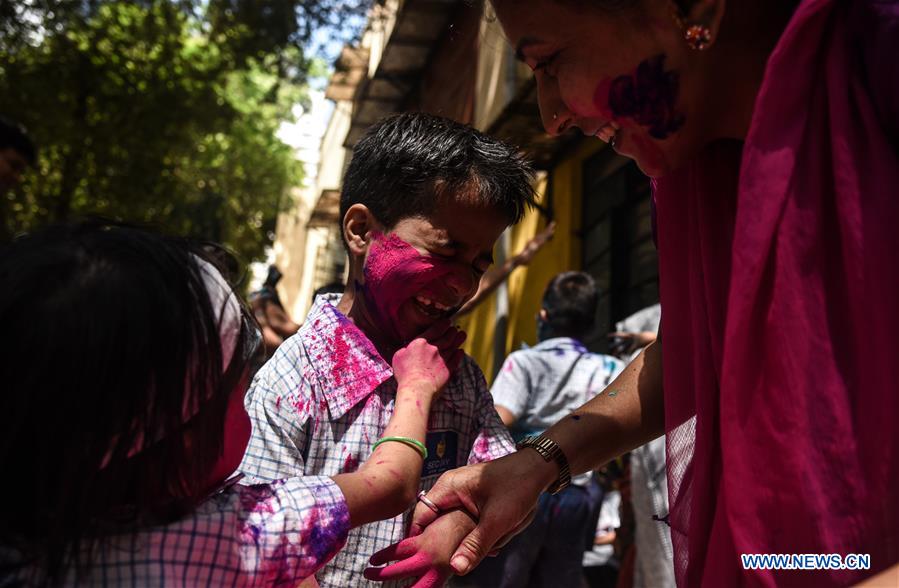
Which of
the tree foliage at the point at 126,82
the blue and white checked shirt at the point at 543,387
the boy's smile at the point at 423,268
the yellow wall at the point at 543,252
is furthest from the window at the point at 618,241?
the boy's smile at the point at 423,268

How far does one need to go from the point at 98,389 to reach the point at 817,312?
1002 millimetres

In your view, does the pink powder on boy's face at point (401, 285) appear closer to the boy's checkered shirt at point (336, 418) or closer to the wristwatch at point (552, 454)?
the boy's checkered shirt at point (336, 418)

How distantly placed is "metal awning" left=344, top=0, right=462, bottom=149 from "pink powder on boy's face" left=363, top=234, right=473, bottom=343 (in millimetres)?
7996

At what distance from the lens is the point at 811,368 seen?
1.14 meters

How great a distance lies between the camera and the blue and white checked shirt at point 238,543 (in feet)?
4.06

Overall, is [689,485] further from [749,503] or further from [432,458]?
[432,458]

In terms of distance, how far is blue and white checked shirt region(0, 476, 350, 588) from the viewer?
1238mm

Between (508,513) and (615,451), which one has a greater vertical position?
(615,451)

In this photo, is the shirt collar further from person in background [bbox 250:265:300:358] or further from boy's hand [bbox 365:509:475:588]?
person in background [bbox 250:265:300:358]

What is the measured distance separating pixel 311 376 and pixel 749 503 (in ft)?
3.43

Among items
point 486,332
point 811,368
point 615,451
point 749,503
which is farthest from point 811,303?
point 486,332

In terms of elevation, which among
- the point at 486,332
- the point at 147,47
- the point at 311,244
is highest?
the point at 311,244

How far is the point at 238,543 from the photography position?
1332 mm

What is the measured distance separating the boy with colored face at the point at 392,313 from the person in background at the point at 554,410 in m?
2.40
